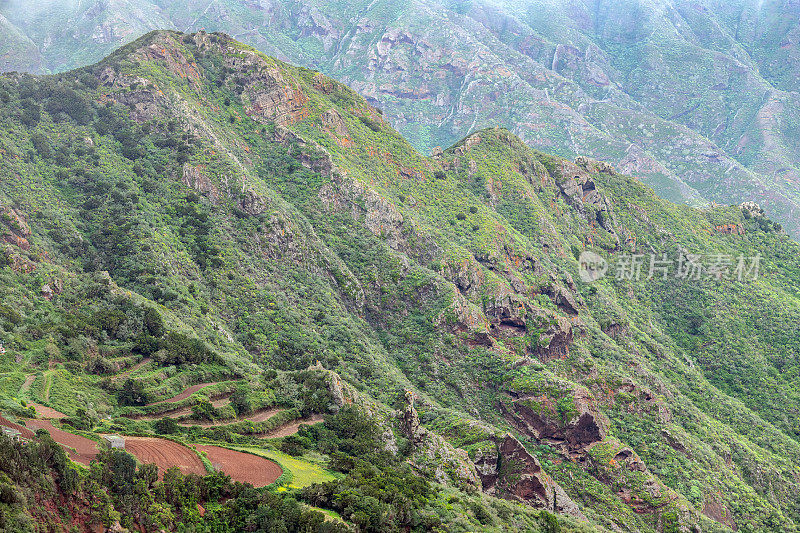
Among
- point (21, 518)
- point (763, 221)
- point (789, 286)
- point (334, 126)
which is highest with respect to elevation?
point (763, 221)

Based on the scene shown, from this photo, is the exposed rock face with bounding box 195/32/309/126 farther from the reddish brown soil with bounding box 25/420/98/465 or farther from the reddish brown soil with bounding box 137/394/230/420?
the reddish brown soil with bounding box 25/420/98/465

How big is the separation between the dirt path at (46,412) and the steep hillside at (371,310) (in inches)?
40.8

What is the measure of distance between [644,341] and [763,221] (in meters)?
73.9

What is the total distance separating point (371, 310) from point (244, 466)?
53960mm

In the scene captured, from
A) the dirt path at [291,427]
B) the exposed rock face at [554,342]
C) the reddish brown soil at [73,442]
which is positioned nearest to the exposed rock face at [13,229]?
the reddish brown soil at [73,442]

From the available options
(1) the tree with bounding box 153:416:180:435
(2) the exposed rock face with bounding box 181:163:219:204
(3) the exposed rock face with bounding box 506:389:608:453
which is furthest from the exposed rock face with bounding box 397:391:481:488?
(2) the exposed rock face with bounding box 181:163:219:204

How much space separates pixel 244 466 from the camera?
4672 centimetres

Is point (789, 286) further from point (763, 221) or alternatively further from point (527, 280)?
point (527, 280)

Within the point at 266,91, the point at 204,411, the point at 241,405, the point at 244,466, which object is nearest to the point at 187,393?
the point at 204,411

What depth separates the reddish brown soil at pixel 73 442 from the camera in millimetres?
37938

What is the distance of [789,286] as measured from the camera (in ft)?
479

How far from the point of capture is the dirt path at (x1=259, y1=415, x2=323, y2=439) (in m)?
59.0

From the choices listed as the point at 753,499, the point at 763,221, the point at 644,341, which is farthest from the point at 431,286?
the point at 763,221

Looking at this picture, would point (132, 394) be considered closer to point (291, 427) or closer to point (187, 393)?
point (187, 393)
